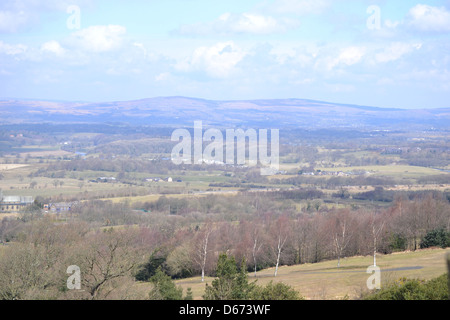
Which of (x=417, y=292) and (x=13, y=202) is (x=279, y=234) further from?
(x=13, y=202)

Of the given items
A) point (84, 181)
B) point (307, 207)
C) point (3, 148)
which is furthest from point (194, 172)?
point (3, 148)

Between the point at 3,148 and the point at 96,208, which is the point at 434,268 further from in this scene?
the point at 3,148

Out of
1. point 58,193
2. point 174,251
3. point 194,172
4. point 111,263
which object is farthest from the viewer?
point 194,172

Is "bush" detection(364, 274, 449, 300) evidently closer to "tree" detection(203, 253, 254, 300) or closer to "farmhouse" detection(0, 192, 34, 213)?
"tree" detection(203, 253, 254, 300)

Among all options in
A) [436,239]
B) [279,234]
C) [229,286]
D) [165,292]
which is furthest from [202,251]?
[229,286]

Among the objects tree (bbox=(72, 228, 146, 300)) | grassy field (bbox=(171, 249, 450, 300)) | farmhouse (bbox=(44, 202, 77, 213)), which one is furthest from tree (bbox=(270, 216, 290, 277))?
farmhouse (bbox=(44, 202, 77, 213))
